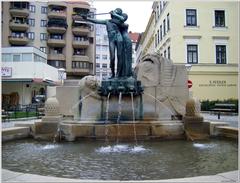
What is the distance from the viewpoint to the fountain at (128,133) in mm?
5988

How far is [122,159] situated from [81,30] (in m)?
57.7

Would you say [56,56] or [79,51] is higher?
[79,51]

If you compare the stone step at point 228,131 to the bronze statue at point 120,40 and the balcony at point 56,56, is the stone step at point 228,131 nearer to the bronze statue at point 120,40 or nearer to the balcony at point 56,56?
the bronze statue at point 120,40

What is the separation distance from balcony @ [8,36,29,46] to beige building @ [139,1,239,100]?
2771 cm

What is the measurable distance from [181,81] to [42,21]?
5270cm

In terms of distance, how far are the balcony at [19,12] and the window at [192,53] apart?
31.4 metres

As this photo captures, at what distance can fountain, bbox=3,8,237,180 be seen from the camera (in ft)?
19.6

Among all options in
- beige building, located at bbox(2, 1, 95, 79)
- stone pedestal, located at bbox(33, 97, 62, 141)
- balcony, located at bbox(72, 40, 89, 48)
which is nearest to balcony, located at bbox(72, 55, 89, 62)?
beige building, located at bbox(2, 1, 95, 79)

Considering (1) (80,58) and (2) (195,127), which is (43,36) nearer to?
(1) (80,58)

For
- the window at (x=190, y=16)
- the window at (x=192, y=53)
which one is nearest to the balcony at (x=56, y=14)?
the window at (x=190, y=16)

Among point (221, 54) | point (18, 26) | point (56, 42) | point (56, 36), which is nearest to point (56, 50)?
point (56, 42)

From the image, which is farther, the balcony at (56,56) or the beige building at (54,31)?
the balcony at (56,56)

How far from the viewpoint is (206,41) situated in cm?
3812

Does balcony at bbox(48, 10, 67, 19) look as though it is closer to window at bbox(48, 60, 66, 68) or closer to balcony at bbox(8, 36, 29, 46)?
balcony at bbox(8, 36, 29, 46)
